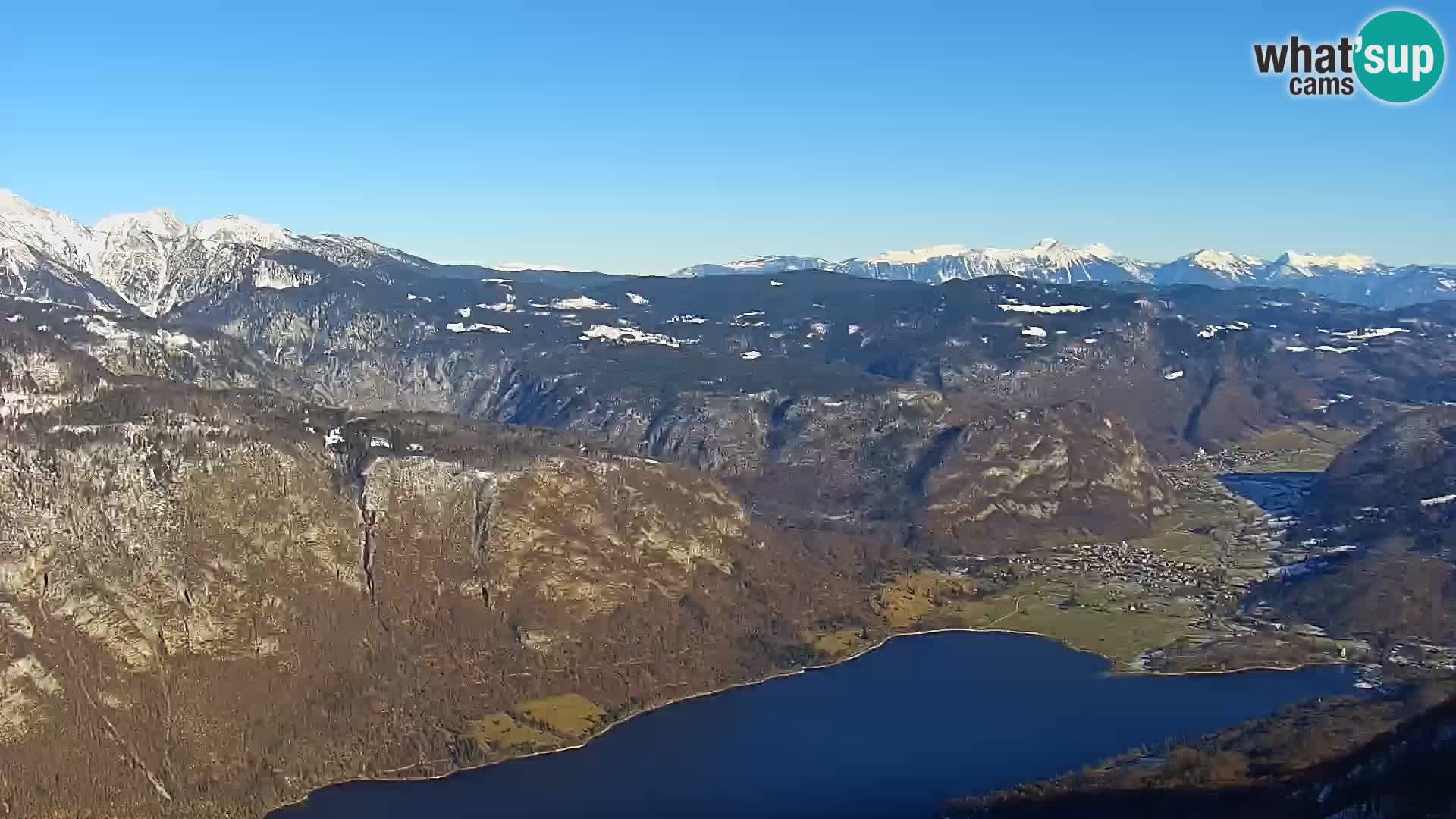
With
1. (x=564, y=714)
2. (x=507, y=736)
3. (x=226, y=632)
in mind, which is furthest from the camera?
(x=226, y=632)

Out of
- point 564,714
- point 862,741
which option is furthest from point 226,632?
point 862,741

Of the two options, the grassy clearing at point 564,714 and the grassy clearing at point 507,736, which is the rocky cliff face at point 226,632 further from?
the grassy clearing at point 507,736

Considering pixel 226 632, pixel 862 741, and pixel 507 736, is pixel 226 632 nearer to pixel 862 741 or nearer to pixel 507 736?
pixel 507 736

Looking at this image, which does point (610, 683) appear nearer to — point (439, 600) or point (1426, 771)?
point (439, 600)

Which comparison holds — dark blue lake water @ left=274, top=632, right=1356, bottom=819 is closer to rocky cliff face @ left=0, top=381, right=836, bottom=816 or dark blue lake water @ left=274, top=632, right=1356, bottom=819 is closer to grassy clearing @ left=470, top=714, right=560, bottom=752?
grassy clearing @ left=470, top=714, right=560, bottom=752

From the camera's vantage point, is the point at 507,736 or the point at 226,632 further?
the point at 226,632
